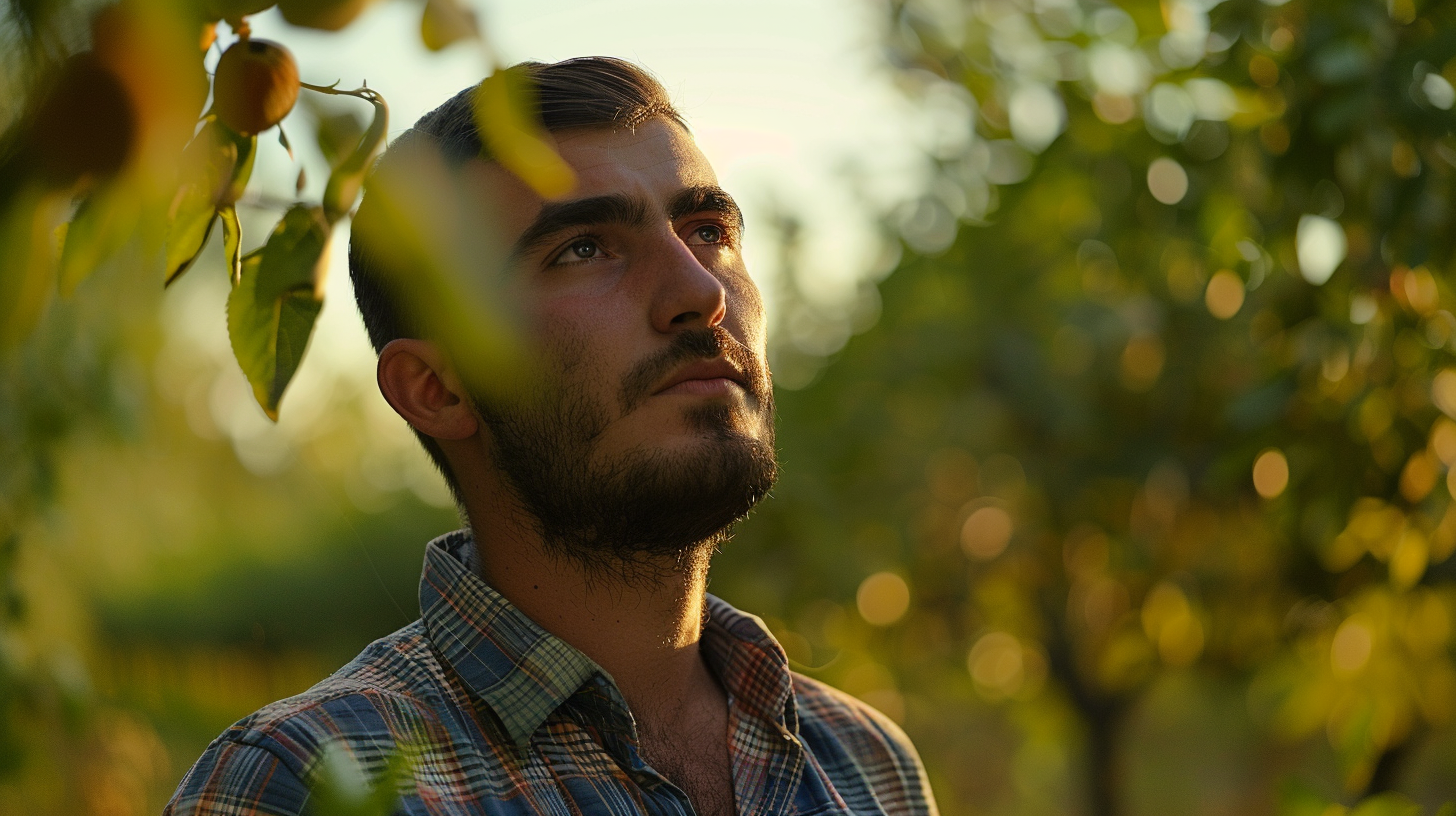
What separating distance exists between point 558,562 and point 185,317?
5.98m

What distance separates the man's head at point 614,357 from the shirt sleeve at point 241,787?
0.48 meters

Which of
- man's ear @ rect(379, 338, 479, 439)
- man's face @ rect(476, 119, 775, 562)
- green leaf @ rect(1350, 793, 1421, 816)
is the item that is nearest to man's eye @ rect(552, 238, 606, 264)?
man's face @ rect(476, 119, 775, 562)

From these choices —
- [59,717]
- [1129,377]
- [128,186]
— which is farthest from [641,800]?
[1129,377]

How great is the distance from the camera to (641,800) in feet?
4.77

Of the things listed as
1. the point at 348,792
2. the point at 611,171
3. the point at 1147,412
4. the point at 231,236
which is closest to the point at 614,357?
the point at 611,171

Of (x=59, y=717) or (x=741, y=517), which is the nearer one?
(x=741, y=517)

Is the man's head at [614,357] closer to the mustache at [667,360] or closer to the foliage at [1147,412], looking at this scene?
the mustache at [667,360]

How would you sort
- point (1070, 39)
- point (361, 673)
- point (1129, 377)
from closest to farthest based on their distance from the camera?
point (361, 673), point (1070, 39), point (1129, 377)

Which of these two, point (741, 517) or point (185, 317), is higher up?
point (741, 517)

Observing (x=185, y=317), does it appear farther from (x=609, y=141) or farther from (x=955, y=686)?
(x=609, y=141)

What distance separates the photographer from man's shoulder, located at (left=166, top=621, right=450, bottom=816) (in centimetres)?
123

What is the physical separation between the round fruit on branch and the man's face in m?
0.77

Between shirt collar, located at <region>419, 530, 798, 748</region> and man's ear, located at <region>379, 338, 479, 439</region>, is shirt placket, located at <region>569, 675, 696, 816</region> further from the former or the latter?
man's ear, located at <region>379, 338, 479, 439</region>

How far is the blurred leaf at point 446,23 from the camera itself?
51cm
